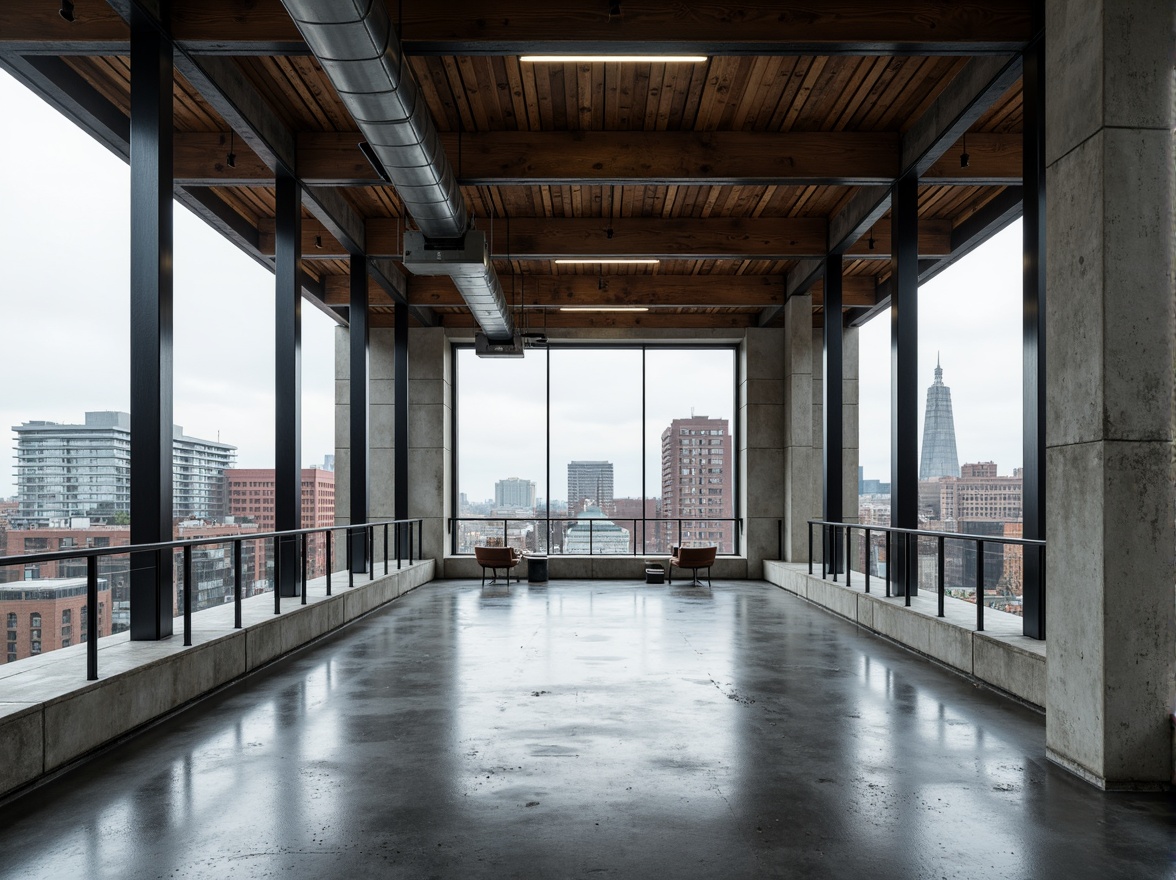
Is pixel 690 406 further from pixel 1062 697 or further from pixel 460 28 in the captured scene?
pixel 1062 697

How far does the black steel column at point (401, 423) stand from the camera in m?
13.5

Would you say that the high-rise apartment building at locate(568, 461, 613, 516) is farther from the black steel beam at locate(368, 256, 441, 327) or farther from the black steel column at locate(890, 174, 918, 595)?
the black steel column at locate(890, 174, 918, 595)

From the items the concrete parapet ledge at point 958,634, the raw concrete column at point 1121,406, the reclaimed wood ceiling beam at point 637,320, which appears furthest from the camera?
the reclaimed wood ceiling beam at point 637,320

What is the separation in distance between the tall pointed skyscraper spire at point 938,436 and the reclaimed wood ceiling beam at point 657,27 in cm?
416

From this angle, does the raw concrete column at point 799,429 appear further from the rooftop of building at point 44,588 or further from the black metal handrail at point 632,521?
the rooftop of building at point 44,588

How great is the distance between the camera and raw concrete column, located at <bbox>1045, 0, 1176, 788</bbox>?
3648 millimetres

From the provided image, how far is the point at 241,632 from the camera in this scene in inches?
238

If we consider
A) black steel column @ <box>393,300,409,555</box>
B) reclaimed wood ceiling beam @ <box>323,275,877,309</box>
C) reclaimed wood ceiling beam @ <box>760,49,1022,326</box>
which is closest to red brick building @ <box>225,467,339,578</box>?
black steel column @ <box>393,300,409,555</box>

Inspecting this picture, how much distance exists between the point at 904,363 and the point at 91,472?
7.23 m

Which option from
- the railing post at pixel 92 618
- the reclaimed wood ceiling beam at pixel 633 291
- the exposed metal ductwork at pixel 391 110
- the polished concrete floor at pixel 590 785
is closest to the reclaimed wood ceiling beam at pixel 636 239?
the reclaimed wood ceiling beam at pixel 633 291

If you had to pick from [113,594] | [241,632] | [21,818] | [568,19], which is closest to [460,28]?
[568,19]

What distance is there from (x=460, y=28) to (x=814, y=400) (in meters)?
10.6

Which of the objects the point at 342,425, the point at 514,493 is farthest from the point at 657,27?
the point at 342,425

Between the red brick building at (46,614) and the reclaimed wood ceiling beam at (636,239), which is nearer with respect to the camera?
the red brick building at (46,614)
